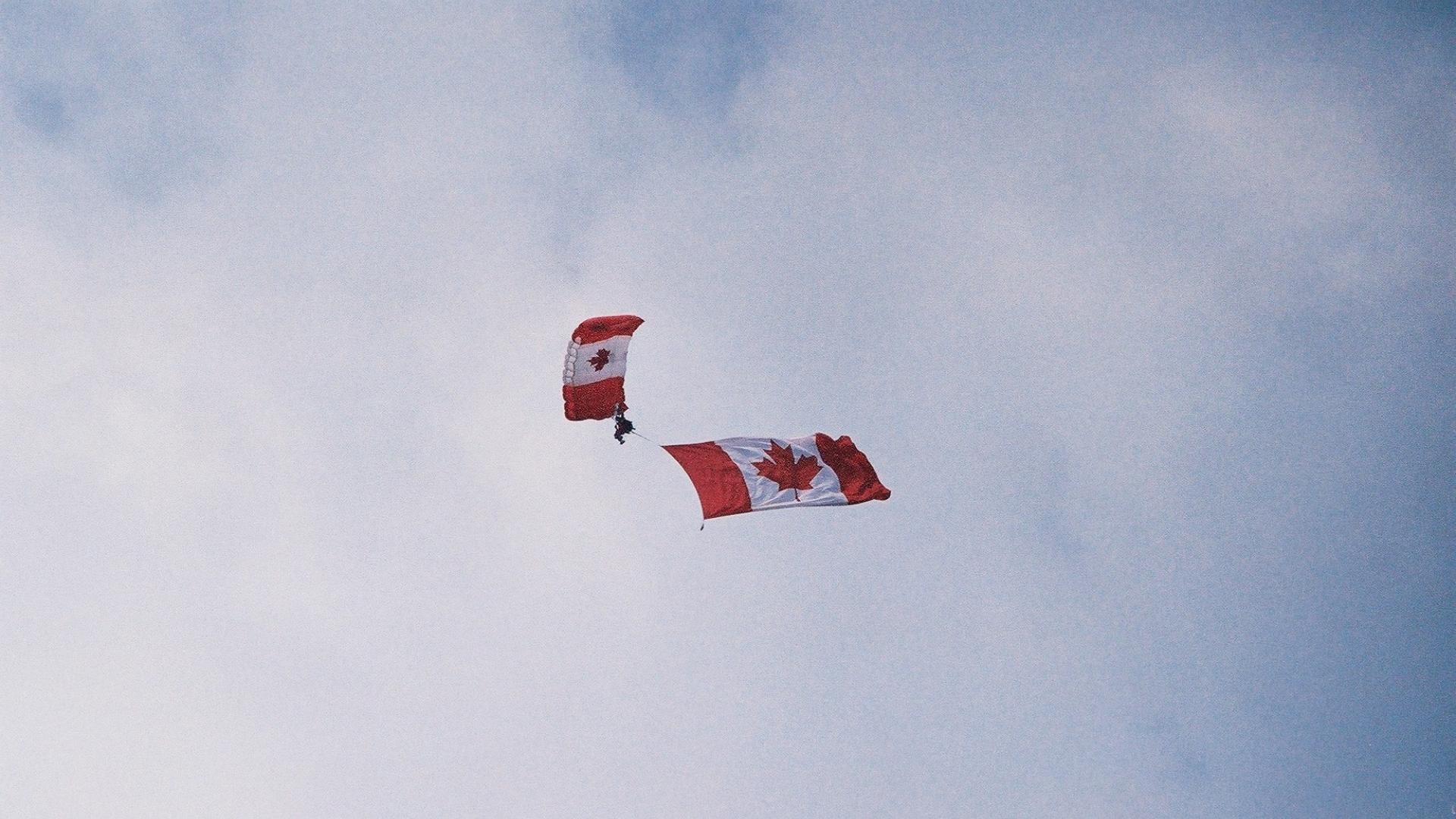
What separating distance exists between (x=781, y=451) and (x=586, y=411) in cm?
805

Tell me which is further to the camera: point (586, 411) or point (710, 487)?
point (586, 411)

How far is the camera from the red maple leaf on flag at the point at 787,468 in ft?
123

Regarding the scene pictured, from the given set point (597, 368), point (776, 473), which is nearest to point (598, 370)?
point (597, 368)

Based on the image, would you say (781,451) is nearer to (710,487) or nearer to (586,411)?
(710,487)

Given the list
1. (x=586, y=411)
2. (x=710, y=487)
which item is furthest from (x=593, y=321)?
(x=710, y=487)

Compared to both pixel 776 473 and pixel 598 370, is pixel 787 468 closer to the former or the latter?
pixel 776 473

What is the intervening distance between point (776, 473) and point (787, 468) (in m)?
0.59

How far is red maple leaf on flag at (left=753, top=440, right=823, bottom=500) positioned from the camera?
37.4 m

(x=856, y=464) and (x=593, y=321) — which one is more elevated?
(x=593, y=321)

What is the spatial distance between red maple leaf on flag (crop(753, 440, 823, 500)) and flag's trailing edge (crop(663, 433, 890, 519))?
0.03 m

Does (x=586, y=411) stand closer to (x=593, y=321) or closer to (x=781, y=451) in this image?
(x=593, y=321)

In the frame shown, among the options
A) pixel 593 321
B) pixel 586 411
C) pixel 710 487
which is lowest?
pixel 710 487

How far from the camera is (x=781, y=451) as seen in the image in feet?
125

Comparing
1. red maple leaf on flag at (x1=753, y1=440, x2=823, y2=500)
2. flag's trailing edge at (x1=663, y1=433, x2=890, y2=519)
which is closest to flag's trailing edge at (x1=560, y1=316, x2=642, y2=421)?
flag's trailing edge at (x1=663, y1=433, x2=890, y2=519)
